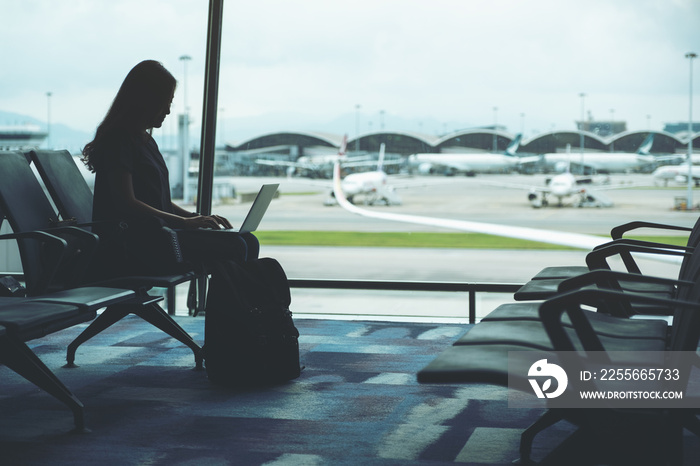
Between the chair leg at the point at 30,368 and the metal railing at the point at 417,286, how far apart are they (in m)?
2.18

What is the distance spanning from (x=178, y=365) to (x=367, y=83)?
3169 mm

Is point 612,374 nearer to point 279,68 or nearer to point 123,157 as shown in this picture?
point 123,157

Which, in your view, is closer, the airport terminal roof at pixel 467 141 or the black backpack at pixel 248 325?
the black backpack at pixel 248 325

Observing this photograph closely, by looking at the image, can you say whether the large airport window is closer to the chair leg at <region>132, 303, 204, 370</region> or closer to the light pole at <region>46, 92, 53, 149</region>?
the light pole at <region>46, 92, 53, 149</region>

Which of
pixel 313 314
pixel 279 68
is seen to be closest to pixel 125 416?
pixel 313 314

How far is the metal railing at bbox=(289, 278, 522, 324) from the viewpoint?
169 inches

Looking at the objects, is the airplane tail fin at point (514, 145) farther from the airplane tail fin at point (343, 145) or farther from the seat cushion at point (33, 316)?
the seat cushion at point (33, 316)

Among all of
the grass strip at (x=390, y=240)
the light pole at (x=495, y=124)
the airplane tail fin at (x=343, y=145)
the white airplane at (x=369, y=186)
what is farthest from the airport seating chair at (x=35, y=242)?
the white airplane at (x=369, y=186)

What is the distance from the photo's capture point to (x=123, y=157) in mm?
2812

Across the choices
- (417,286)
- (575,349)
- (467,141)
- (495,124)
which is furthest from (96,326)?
(495,124)

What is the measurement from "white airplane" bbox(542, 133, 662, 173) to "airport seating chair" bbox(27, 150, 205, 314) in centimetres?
460

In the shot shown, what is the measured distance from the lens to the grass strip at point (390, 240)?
17.5m

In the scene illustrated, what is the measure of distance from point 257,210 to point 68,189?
2.56 ft

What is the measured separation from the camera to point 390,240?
2281cm
